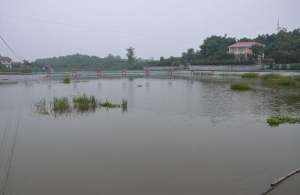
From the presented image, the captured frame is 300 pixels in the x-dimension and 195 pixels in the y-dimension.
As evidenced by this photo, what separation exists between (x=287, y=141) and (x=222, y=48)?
2131 inches

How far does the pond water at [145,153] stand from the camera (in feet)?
20.6

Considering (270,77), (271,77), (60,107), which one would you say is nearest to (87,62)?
(270,77)

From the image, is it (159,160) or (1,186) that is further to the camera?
(159,160)

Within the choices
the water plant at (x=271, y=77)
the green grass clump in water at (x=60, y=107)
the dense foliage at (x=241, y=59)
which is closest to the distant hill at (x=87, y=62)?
the dense foliage at (x=241, y=59)

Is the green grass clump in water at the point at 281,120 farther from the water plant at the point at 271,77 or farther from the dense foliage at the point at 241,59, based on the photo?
the dense foliage at the point at 241,59

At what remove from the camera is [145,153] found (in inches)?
324

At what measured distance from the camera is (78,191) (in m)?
6.05

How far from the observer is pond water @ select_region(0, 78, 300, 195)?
247 inches

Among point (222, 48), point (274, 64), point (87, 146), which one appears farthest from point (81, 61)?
point (87, 146)

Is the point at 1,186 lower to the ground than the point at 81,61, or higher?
lower

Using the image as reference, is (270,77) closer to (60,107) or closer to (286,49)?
(286,49)

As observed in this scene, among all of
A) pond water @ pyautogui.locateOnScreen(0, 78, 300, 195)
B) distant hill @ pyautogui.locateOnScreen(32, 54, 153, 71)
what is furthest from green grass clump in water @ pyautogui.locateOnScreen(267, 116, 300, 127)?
distant hill @ pyautogui.locateOnScreen(32, 54, 153, 71)

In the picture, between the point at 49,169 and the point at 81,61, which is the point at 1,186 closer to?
the point at 49,169

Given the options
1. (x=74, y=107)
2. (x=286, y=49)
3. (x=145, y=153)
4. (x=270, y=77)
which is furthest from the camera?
(x=286, y=49)
